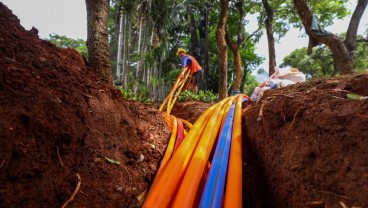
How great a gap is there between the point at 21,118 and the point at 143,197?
0.79m

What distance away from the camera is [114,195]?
3.76 ft

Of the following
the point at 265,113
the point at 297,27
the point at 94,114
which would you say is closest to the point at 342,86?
the point at 265,113

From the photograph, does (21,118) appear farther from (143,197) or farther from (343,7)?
(343,7)

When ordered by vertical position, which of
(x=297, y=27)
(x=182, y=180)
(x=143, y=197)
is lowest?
(x=143, y=197)

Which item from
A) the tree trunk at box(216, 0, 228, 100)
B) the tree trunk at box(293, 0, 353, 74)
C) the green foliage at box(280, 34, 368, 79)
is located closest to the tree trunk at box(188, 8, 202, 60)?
the tree trunk at box(216, 0, 228, 100)

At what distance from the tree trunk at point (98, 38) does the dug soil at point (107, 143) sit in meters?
0.17

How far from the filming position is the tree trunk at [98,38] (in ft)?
6.20

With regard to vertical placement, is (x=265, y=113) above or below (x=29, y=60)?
below

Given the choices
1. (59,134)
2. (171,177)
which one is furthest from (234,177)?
(59,134)

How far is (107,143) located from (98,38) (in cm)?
104

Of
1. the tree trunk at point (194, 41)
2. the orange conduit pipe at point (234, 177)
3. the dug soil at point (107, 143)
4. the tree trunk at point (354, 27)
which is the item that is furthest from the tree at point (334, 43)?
the tree trunk at point (194, 41)

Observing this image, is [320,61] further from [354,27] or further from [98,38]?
[98,38]

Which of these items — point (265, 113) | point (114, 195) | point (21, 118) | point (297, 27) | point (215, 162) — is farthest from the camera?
point (297, 27)

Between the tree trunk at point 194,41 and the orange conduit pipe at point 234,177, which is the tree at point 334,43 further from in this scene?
the tree trunk at point 194,41
